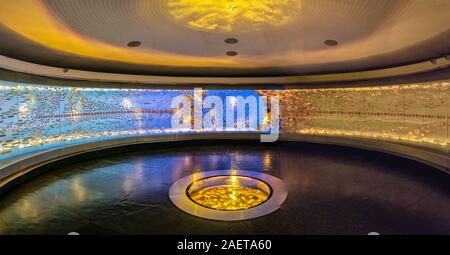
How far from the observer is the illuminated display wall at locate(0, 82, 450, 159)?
21.1 ft

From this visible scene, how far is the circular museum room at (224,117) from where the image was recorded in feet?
12.3

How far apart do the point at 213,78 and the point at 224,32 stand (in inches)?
193

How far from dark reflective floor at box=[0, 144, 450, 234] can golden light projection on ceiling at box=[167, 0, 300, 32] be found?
2885 mm

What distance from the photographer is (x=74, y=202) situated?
4.49 meters

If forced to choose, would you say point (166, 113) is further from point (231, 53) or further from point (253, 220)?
point (253, 220)

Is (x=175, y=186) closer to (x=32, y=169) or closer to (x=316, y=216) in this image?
(x=316, y=216)

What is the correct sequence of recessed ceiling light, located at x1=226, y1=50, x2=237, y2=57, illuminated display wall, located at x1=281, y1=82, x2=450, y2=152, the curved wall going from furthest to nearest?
1. illuminated display wall, located at x1=281, y1=82, x2=450, y2=152
2. the curved wall
3. recessed ceiling light, located at x1=226, y1=50, x2=237, y2=57

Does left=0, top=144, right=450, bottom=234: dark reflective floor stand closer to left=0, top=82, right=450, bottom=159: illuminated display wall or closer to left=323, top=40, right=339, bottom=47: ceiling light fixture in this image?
left=0, top=82, right=450, bottom=159: illuminated display wall

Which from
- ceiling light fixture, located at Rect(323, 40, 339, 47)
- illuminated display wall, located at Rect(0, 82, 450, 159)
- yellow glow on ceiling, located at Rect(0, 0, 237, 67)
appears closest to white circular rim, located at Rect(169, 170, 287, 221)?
ceiling light fixture, located at Rect(323, 40, 339, 47)

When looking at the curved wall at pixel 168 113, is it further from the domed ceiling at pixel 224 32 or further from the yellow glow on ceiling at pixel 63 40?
the yellow glow on ceiling at pixel 63 40

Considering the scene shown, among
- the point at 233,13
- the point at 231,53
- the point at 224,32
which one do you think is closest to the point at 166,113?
the point at 231,53

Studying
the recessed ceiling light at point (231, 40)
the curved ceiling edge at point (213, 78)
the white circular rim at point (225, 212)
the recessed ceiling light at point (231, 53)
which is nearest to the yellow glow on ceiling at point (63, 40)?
the recessed ceiling light at point (231, 53)
